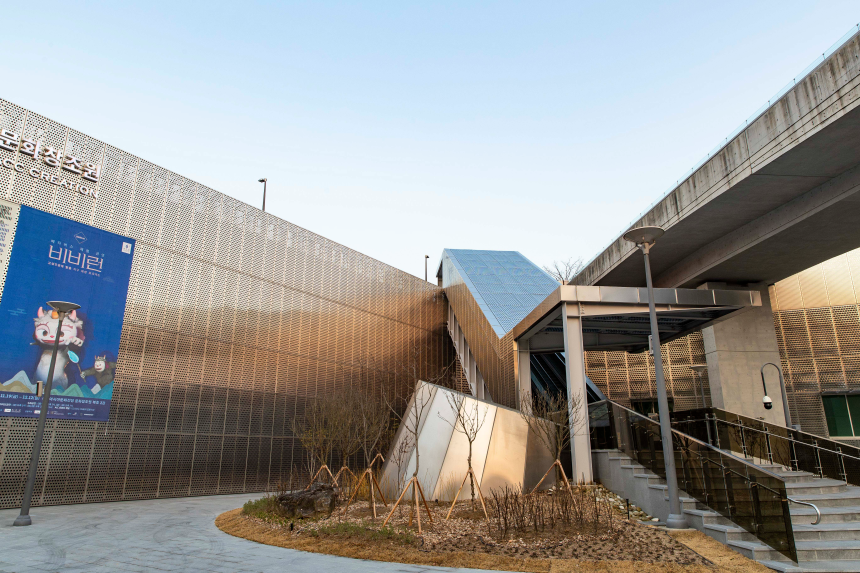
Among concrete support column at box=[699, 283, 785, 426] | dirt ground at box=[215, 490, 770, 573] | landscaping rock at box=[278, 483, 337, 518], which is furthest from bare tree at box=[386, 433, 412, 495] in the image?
concrete support column at box=[699, 283, 785, 426]

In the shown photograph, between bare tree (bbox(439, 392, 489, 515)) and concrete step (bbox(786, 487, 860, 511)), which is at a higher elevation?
bare tree (bbox(439, 392, 489, 515))

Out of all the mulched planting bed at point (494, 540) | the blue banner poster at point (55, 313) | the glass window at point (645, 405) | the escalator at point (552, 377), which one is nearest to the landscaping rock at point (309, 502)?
the mulched planting bed at point (494, 540)

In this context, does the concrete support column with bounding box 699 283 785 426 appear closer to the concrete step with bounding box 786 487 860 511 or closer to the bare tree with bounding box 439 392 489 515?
the concrete step with bounding box 786 487 860 511

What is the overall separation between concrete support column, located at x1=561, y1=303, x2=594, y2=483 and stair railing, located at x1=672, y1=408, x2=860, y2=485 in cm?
232

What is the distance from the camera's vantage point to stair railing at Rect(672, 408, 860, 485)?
12930 mm

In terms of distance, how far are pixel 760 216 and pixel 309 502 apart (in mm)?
15508

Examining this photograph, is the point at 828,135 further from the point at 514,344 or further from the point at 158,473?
the point at 158,473

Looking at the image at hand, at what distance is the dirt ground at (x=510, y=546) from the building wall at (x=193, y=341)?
8489mm

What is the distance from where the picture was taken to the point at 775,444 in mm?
13820

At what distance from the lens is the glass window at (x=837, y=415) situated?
24203mm

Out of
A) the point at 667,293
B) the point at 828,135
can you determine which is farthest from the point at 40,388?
the point at 828,135

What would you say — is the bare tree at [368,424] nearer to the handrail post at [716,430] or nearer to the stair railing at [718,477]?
the stair railing at [718,477]

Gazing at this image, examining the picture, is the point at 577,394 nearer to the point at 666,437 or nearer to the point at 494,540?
the point at 666,437

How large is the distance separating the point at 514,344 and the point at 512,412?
531cm
